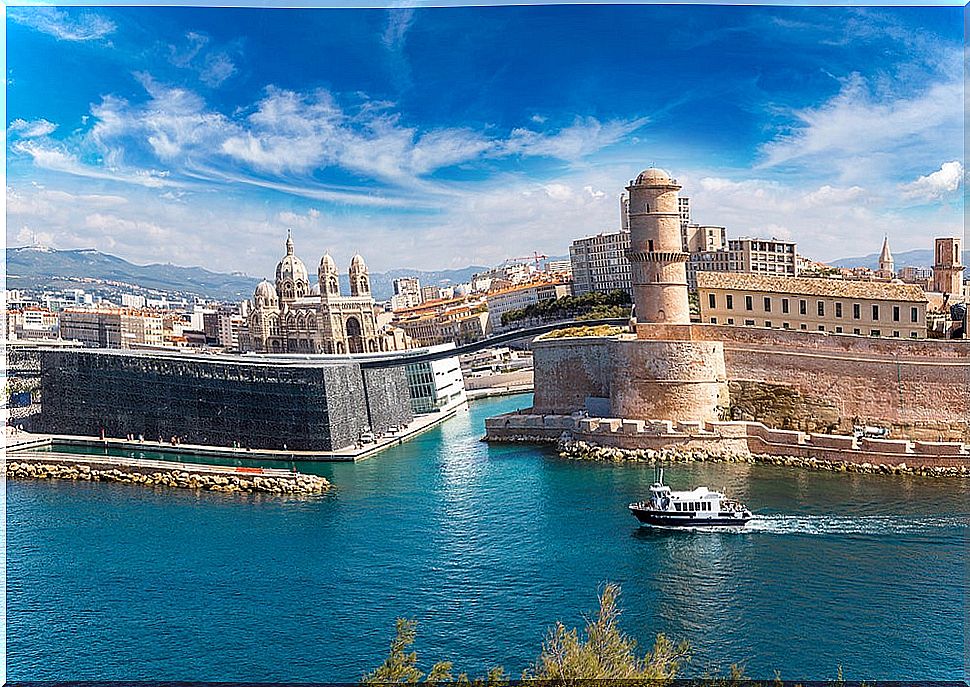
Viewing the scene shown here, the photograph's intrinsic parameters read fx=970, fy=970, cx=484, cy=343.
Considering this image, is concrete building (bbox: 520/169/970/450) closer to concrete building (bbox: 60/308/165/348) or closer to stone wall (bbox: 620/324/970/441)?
stone wall (bbox: 620/324/970/441)

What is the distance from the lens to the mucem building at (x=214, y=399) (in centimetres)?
916

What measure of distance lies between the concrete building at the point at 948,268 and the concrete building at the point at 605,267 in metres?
4.77

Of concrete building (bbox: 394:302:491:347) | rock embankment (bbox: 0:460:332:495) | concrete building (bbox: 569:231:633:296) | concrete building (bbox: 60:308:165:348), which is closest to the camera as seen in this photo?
rock embankment (bbox: 0:460:332:495)

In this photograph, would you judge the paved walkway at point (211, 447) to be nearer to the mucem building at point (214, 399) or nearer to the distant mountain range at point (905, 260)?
the mucem building at point (214, 399)

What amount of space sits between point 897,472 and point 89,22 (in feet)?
22.3

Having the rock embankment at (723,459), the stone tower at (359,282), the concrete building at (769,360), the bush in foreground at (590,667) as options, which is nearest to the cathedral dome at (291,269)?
the stone tower at (359,282)

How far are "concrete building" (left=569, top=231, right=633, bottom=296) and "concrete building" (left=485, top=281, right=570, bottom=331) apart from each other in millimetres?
545

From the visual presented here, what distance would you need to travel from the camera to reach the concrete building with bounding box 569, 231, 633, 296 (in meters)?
14.3

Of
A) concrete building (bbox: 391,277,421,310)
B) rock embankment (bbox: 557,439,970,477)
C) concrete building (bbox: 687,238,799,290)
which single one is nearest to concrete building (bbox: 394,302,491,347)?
concrete building (bbox: 391,277,421,310)

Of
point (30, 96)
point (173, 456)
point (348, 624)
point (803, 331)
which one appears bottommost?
point (348, 624)

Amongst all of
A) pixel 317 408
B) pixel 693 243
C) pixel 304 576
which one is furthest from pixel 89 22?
pixel 693 243

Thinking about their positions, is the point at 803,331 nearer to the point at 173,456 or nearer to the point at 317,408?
the point at 317,408

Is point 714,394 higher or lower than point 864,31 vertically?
lower

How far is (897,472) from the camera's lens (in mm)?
8016
